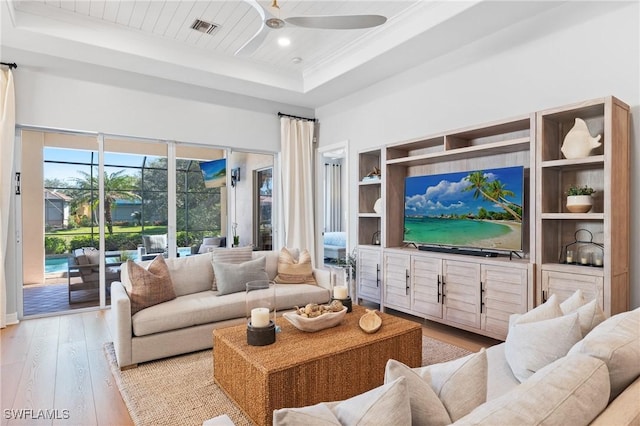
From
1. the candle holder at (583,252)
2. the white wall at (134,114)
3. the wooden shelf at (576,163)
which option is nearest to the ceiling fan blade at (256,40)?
the white wall at (134,114)

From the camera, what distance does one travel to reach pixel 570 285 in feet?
9.14

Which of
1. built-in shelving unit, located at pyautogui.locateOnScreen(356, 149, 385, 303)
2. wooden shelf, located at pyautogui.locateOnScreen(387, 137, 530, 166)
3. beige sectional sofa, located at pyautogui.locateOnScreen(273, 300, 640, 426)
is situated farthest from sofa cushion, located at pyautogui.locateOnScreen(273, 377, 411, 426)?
built-in shelving unit, located at pyautogui.locateOnScreen(356, 149, 385, 303)

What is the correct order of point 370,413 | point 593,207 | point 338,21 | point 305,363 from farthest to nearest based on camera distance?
1. point 593,207
2. point 338,21
3. point 305,363
4. point 370,413

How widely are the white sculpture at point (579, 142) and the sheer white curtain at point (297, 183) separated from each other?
150 inches

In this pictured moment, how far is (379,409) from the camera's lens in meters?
0.85

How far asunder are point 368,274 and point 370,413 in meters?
3.79

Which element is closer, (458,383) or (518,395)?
(518,395)

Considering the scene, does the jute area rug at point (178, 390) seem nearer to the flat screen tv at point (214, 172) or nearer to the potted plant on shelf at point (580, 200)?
the potted plant on shelf at point (580, 200)

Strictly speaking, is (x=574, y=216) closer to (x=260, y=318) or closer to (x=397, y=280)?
(x=397, y=280)

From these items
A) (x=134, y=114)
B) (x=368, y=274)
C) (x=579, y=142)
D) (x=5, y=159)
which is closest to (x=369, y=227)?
(x=368, y=274)

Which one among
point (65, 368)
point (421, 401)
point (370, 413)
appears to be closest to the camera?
point (370, 413)

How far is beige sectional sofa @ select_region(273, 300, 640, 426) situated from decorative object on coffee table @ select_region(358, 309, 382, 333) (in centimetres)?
129

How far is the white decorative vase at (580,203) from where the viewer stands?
111 inches

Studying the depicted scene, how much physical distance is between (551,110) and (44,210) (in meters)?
5.44
